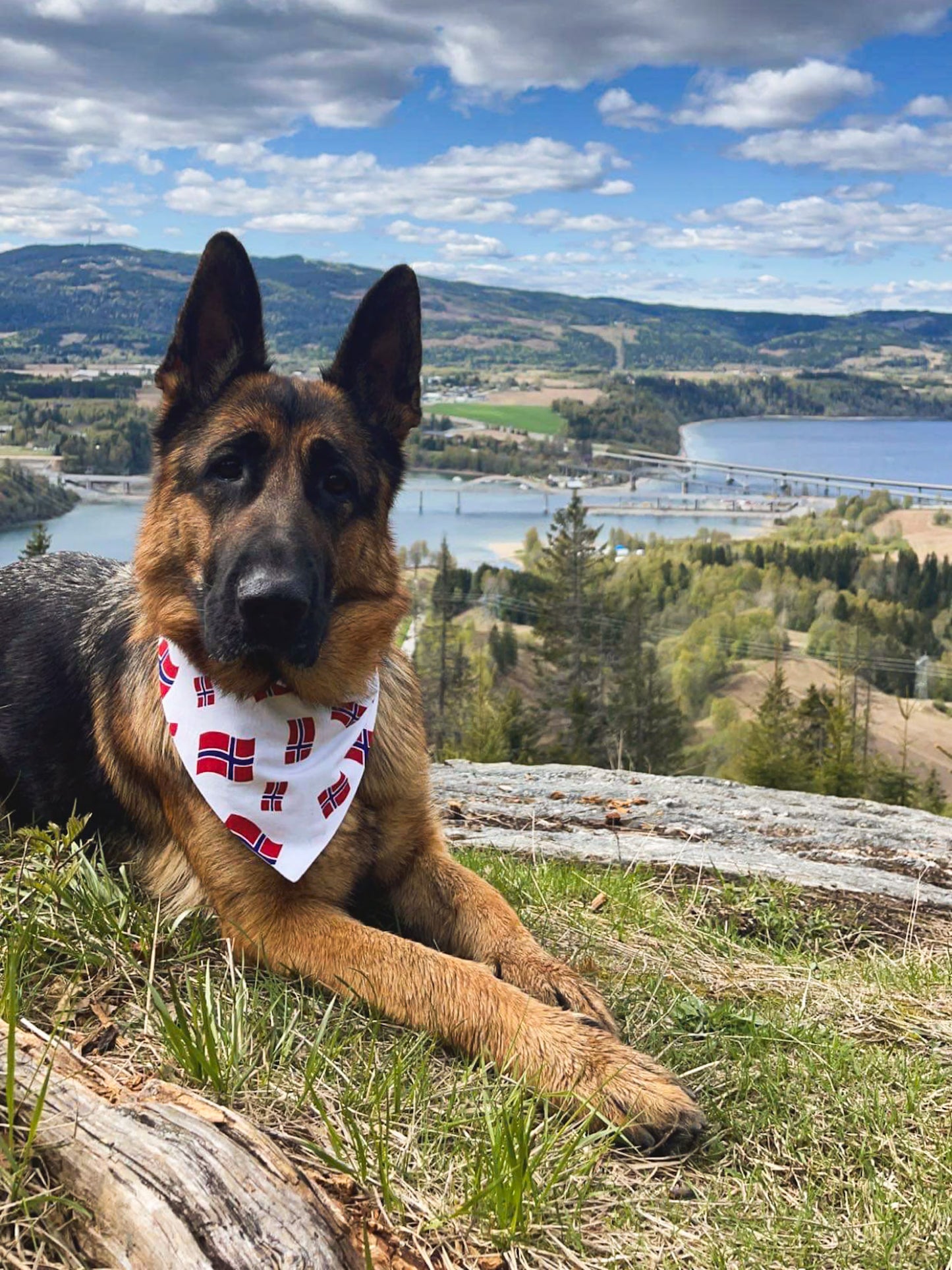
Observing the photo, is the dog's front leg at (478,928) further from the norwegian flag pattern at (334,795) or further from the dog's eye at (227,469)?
the dog's eye at (227,469)

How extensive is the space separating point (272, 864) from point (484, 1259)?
2.04 metres

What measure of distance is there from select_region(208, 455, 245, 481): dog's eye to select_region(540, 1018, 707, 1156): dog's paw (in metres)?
3.01

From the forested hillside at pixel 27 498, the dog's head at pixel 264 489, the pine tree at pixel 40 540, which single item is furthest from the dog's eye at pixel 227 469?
the pine tree at pixel 40 540

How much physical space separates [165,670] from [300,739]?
2.67ft

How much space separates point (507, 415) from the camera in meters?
169

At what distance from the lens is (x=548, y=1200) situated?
2963 mm

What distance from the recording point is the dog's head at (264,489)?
4566 mm

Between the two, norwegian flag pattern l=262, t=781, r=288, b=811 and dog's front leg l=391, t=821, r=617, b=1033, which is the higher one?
norwegian flag pattern l=262, t=781, r=288, b=811

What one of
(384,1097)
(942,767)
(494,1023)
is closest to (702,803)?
(494,1023)

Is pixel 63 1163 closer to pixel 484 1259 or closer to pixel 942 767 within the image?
pixel 484 1259

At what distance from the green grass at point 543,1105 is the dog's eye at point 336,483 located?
206cm

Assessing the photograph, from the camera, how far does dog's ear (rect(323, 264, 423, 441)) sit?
523 cm

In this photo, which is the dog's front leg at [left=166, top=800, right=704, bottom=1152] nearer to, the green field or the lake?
the lake

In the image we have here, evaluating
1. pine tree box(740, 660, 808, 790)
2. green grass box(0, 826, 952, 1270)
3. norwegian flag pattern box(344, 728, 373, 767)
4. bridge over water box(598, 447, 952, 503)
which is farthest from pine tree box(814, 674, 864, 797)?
bridge over water box(598, 447, 952, 503)
